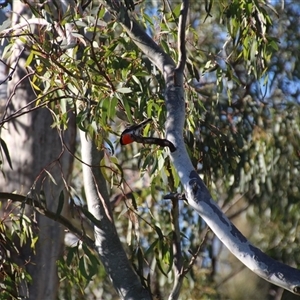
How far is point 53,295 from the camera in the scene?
378cm

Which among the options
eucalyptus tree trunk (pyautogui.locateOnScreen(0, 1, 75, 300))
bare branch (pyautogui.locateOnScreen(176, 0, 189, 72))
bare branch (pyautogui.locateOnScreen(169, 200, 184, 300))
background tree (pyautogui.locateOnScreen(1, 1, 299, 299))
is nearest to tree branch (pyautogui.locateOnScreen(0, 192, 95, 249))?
background tree (pyautogui.locateOnScreen(1, 1, 299, 299))

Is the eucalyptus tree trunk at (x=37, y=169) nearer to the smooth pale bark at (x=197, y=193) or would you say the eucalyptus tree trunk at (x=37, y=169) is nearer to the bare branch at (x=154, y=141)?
the smooth pale bark at (x=197, y=193)

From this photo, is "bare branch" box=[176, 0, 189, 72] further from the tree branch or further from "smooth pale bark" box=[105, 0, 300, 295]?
Result: the tree branch

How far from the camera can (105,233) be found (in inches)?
114

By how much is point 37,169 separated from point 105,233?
1.01 m

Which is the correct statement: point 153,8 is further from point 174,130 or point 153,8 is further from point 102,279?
point 174,130

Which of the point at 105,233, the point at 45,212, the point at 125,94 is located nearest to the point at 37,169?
the point at 45,212

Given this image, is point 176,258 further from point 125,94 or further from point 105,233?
point 125,94

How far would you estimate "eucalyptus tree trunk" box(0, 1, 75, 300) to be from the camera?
3674 mm

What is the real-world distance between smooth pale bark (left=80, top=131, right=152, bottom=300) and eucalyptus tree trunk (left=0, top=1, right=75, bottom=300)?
0.75 m

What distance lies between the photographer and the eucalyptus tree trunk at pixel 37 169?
3674 mm

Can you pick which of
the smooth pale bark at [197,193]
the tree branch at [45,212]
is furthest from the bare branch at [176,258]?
the smooth pale bark at [197,193]

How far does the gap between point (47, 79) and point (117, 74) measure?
0.27m

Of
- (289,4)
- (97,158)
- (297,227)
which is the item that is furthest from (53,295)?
(289,4)
